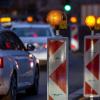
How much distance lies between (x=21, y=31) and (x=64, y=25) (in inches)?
287

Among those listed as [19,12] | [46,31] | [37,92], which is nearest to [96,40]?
[37,92]

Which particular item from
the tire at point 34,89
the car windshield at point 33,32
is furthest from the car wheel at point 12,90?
the car windshield at point 33,32

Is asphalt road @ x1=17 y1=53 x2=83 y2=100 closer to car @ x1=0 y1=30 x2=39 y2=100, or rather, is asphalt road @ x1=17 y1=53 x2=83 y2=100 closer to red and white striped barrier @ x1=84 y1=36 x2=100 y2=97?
car @ x1=0 y1=30 x2=39 y2=100

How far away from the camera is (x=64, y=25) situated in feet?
60.5

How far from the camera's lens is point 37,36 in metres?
24.8

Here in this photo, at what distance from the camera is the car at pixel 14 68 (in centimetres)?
1361

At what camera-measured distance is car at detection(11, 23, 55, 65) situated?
936 inches

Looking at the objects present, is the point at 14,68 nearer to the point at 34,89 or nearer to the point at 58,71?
the point at 34,89

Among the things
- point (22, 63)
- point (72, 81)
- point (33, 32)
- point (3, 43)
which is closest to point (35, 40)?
point (33, 32)

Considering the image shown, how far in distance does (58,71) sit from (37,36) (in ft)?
43.3

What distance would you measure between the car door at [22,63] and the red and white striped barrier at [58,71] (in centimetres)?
307

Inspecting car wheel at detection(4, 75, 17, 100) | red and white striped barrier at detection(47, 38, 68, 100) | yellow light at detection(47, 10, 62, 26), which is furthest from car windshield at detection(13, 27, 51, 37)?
red and white striped barrier at detection(47, 38, 68, 100)

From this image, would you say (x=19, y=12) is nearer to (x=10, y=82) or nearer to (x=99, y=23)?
(x=99, y=23)

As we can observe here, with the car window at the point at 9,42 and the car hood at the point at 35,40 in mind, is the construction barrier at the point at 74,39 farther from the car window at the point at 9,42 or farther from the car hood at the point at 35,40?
the car window at the point at 9,42
